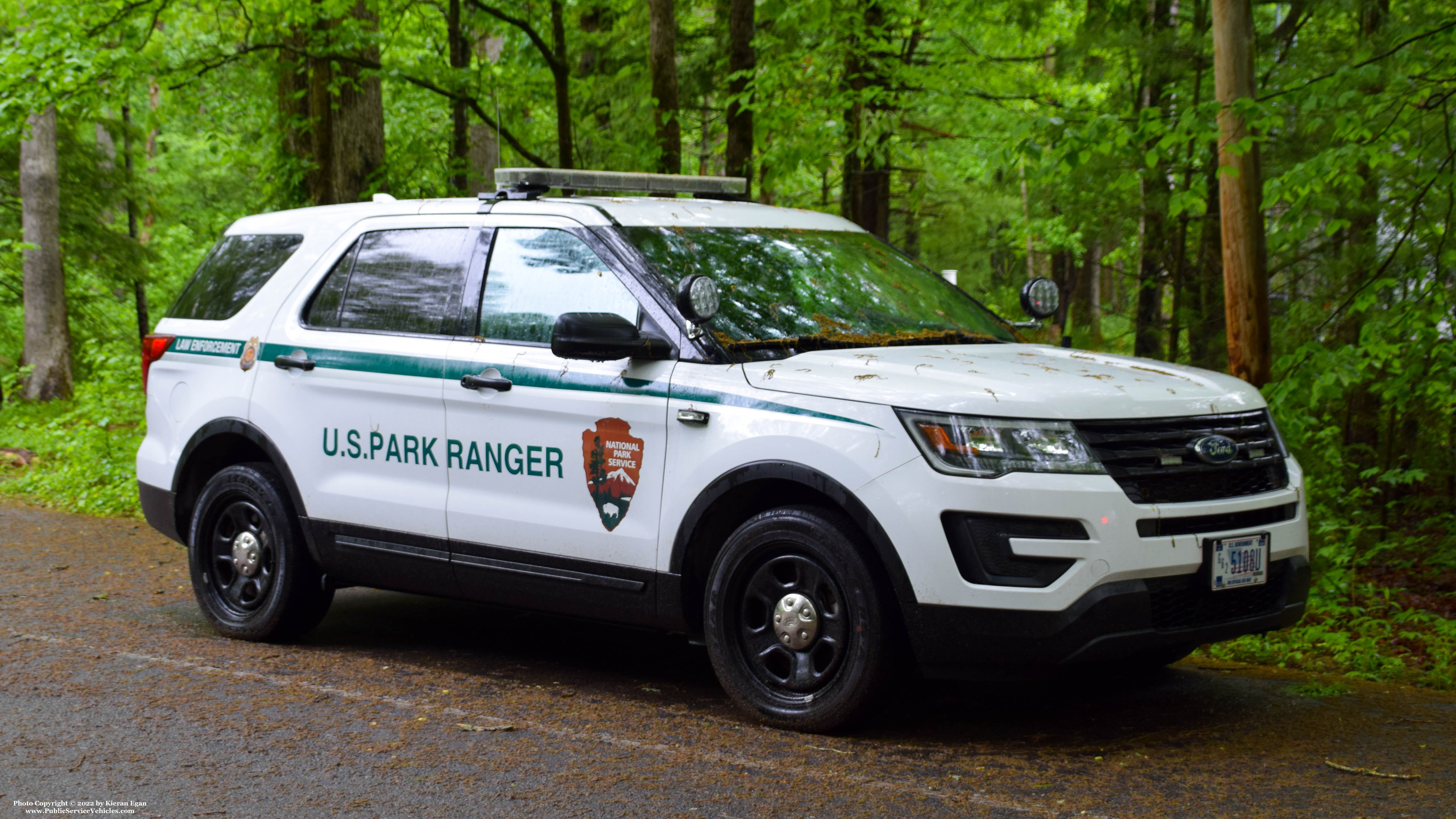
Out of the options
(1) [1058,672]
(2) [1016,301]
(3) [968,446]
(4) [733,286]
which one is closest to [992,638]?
(1) [1058,672]

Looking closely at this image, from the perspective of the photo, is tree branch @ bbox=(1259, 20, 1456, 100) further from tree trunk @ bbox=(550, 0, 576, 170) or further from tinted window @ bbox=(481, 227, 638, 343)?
tree trunk @ bbox=(550, 0, 576, 170)

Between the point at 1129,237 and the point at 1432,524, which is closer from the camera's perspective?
the point at 1432,524

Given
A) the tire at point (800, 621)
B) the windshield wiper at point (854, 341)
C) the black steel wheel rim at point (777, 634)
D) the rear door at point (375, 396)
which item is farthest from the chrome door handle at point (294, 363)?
the black steel wheel rim at point (777, 634)

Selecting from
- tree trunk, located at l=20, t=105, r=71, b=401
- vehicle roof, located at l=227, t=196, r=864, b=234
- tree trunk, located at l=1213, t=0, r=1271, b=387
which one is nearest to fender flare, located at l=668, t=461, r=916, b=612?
vehicle roof, located at l=227, t=196, r=864, b=234

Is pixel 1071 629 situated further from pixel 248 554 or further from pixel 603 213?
pixel 248 554

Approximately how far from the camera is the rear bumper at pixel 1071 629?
4.39 meters

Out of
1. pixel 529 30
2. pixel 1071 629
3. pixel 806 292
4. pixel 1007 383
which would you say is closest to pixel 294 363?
pixel 806 292

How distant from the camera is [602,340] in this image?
16.1 ft

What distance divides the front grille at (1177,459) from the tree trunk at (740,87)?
7.27m

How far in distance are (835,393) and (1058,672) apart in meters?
1.20

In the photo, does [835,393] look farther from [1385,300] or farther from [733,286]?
[1385,300]

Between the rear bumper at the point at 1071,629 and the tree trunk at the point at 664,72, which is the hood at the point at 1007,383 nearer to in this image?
the rear bumper at the point at 1071,629

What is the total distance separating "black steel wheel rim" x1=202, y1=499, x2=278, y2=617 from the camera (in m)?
6.55

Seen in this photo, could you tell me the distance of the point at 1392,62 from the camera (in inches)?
303
